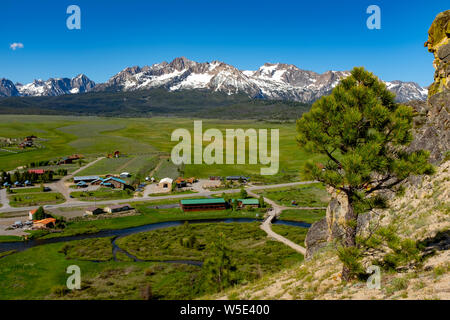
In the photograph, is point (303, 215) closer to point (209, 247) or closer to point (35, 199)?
point (209, 247)

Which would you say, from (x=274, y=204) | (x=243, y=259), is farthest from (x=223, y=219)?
(x=243, y=259)

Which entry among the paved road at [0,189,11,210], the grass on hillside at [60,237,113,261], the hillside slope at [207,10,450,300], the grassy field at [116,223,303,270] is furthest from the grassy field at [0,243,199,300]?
the paved road at [0,189,11,210]

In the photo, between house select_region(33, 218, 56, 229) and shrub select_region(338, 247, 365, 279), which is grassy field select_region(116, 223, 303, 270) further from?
shrub select_region(338, 247, 365, 279)

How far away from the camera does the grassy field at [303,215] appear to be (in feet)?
263

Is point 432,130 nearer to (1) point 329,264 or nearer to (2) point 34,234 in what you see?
(1) point 329,264

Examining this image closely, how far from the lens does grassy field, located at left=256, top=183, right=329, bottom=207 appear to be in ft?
313

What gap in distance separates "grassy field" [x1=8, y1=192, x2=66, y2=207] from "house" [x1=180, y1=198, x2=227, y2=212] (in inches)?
1551

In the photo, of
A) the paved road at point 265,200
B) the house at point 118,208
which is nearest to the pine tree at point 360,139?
the paved road at point 265,200

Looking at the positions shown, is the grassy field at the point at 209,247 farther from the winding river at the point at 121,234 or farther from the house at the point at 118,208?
the house at the point at 118,208

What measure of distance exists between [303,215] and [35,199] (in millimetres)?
83537

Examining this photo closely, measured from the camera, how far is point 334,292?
45.3 ft

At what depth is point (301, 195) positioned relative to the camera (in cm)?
10300

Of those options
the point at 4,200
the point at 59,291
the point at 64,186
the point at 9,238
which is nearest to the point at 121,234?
the point at 9,238
